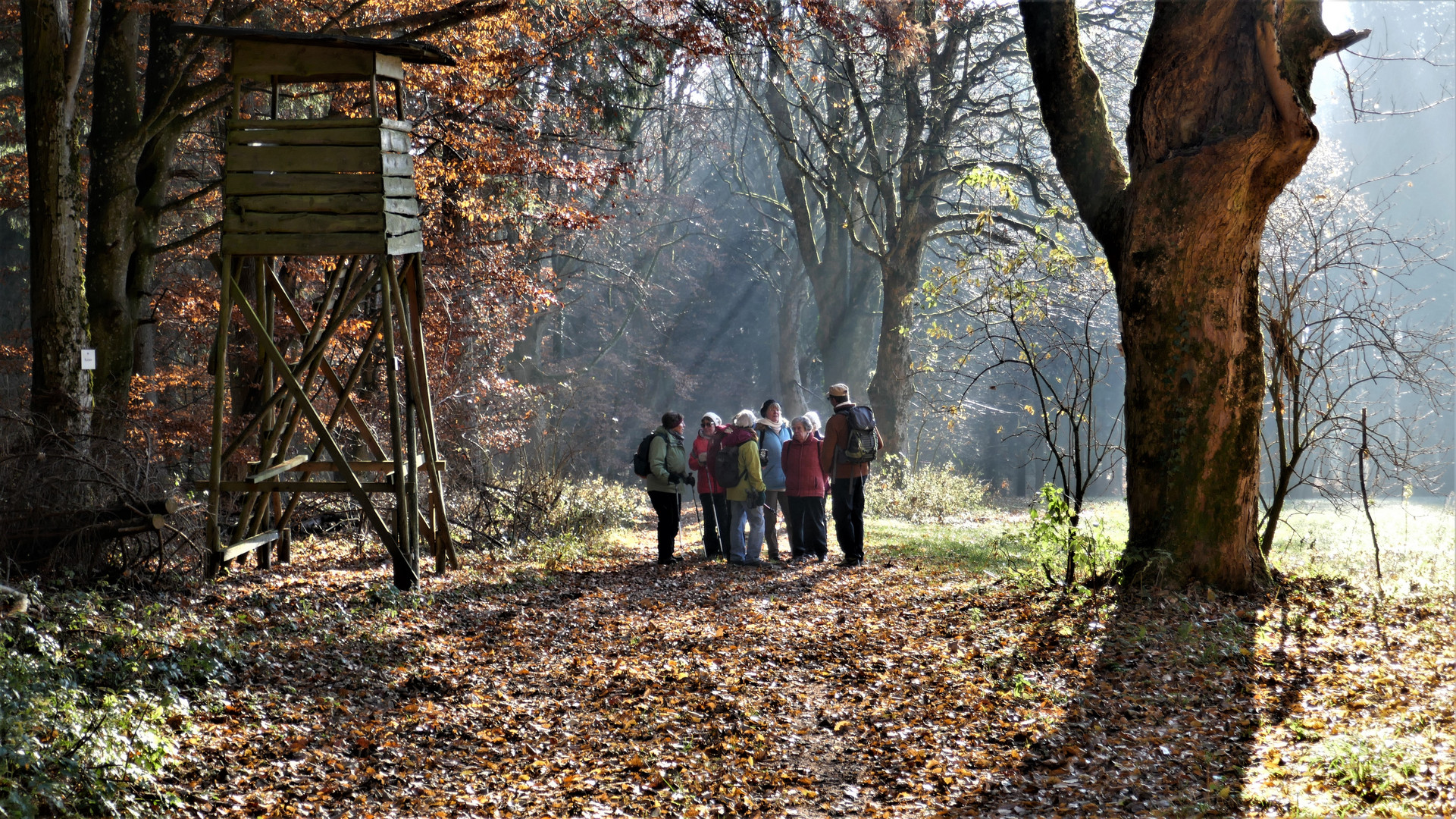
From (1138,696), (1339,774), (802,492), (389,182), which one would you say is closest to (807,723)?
(1138,696)

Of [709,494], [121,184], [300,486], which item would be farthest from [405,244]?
[709,494]

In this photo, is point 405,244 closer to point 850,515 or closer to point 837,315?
point 850,515

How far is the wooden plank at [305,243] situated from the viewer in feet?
25.7

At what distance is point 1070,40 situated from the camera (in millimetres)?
8492

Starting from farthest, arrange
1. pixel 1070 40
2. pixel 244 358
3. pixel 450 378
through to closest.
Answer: pixel 450 378 → pixel 244 358 → pixel 1070 40

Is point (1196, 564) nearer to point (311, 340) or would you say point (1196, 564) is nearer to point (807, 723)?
point (807, 723)

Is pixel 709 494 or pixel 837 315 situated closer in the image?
pixel 709 494

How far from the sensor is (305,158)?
26.1ft

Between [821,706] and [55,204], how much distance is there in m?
7.21

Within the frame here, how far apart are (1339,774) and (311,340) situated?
8.01m

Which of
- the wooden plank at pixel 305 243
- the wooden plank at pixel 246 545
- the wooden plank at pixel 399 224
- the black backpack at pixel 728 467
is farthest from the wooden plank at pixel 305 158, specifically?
the black backpack at pixel 728 467

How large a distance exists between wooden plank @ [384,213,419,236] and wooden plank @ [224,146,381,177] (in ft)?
1.12

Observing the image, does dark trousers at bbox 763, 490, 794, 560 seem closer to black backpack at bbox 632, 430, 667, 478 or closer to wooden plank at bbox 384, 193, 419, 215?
black backpack at bbox 632, 430, 667, 478

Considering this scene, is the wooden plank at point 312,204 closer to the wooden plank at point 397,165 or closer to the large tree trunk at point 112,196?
the wooden plank at point 397,165
